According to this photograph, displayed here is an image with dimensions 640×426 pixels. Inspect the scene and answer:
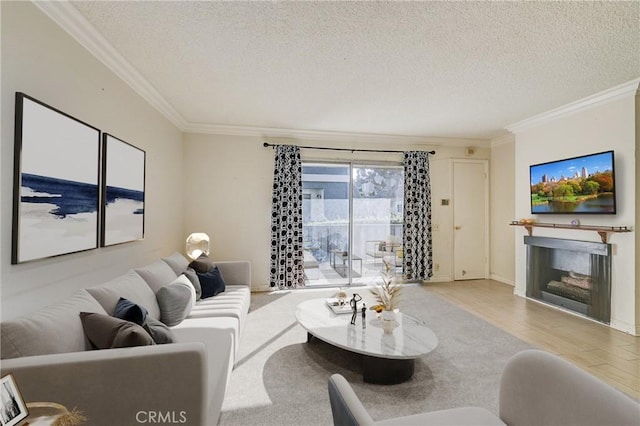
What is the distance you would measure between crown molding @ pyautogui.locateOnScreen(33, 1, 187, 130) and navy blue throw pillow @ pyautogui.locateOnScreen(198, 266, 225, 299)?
2.01m

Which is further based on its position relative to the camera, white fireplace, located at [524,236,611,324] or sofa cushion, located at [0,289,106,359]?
white fireplace, located at [524,236,611,324]

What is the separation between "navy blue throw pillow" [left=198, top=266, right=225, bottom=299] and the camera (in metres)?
2.89

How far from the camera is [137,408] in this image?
48.2 inches

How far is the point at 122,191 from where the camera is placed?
8.27 feet

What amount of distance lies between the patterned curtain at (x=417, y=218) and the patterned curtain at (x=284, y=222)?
1955mm

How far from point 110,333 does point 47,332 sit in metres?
0.24

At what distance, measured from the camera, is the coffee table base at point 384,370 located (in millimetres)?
2096

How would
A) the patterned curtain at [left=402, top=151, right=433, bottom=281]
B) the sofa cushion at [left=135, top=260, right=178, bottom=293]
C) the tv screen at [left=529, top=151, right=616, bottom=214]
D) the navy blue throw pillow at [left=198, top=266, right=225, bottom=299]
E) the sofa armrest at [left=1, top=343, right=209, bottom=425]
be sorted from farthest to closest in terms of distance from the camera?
the patterned curtain at [left=402, top=151, right=433, bottom=281] → the tv screen at [left=529, top=151, right=616, bottom=214] → the navy blue throw pillow at [left=198, top=266, right=225, bottom=299] → the sofa cushion at [left=135, top=260, right=178, bottom=293] → the sofa armrest at [left=1, top=343, right=209, bottom=425]

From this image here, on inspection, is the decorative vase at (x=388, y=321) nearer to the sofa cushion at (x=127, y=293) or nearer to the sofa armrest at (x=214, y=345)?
the sofa armrest at (x=214, y=345)

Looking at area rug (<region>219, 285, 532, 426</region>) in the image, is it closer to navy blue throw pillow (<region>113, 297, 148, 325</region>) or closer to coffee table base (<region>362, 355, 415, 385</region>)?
coffee table base (<region>362, 355, 415, 385</region>)

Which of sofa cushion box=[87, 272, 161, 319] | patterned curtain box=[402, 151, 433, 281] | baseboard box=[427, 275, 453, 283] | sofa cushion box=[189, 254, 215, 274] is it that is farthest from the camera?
baseboard box=[427, 275, 453, 283]

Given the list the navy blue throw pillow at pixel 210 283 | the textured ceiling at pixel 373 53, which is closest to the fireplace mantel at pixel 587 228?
the textured ceiling at pixel 373 53

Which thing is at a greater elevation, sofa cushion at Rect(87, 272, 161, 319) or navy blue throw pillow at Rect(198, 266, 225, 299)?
sofa cushion at Rect(87, 272, 161, 319)

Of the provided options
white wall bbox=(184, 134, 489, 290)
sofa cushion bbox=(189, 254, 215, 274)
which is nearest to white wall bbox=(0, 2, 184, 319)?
sofa cushion bbox=(189, 254, 215, 274)
